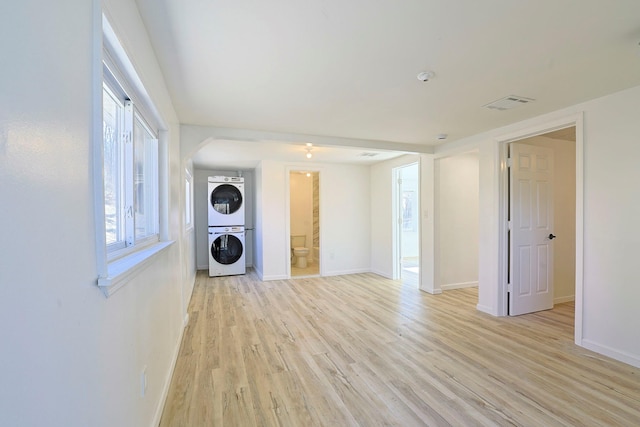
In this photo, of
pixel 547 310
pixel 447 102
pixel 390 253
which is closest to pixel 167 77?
pixel 447 102

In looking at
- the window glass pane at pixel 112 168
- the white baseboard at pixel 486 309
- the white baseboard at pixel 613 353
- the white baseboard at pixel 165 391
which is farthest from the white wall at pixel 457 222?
the window glass pane at pixel 112 168

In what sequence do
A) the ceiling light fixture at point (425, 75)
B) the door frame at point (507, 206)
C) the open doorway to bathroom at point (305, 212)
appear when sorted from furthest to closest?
1. the open doorway to bathroom at point (305, 212)
2. the door frame at point (507, 206)
3. the ceiling light fixture at point (425, 75)

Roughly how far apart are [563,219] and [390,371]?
3503 millimetres

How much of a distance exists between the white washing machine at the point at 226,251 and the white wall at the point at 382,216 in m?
2.69

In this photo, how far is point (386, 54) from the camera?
182cm

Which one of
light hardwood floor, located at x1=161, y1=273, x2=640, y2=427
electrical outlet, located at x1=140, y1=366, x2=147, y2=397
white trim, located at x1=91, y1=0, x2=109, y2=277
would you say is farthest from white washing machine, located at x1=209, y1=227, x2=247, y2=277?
white trim, located at x1=91, y1=0, x2=109, y2=277

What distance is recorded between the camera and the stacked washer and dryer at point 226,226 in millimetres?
5703

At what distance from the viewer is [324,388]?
2.06m

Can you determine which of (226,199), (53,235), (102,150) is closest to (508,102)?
(102,150)

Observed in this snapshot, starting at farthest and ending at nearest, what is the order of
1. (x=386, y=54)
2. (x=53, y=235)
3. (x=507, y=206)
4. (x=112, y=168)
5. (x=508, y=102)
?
(x=507, y=206)
(x=508, y=102)
(x=386, y=54)
(x=112, y=168)
(x=53, y=235)

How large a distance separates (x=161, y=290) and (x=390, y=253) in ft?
13.9

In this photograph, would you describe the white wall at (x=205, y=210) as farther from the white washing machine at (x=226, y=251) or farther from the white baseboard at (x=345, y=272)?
the white baseboard at (x=345, y=272)

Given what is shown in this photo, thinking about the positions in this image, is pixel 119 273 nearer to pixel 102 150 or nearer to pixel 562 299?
pixel 102 150

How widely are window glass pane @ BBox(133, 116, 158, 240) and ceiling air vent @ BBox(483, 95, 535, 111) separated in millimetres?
2844
